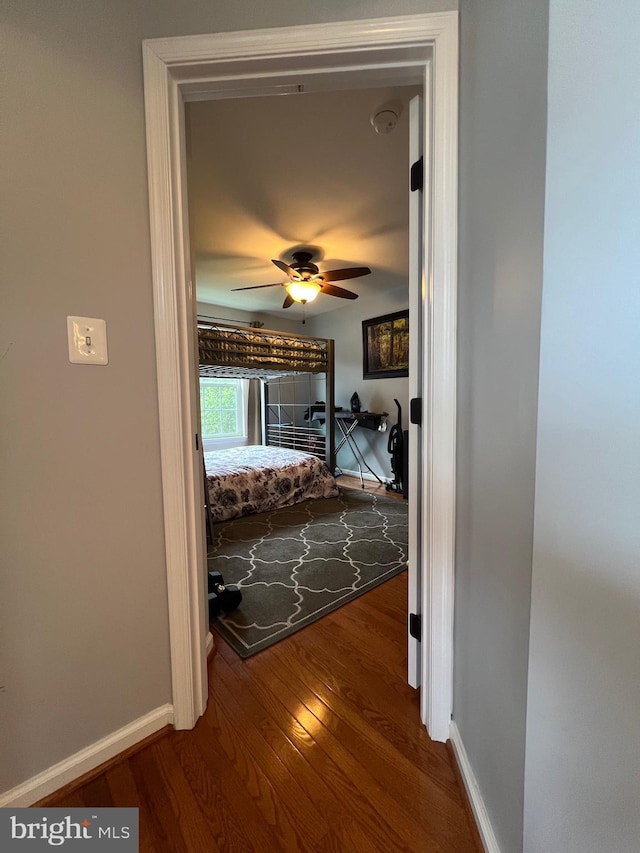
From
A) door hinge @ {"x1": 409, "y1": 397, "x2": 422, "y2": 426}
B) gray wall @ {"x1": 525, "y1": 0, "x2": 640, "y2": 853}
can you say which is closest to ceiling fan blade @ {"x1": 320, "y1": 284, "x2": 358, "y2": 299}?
door hinge @ {"x1": 409, "y1": 397, "x2": 422, "y2": 426}

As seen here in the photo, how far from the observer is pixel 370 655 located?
4.49ft

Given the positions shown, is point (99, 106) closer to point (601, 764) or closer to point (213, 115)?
point (213, 115)

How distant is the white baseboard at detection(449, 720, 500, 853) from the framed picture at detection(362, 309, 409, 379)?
141 inches

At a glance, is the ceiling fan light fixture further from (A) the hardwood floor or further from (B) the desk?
(A) the hardwood floor

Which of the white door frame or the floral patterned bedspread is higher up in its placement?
the white door frame

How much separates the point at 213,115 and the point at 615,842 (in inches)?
101

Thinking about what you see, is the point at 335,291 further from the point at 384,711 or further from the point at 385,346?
the point at 384,711

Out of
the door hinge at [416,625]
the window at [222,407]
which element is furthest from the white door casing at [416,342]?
the window at [222,407]

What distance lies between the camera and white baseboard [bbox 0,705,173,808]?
32.3 inches

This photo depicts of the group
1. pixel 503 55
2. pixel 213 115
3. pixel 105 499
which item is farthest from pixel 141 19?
pixel 105 499

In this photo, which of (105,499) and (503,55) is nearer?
(503,55)

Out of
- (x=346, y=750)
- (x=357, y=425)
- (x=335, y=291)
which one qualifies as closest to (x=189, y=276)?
(x=346, y=750)

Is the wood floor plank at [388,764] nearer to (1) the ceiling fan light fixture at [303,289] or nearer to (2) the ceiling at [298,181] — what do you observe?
(2) the ceiling at [298,181]

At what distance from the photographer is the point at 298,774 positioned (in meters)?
0.91
